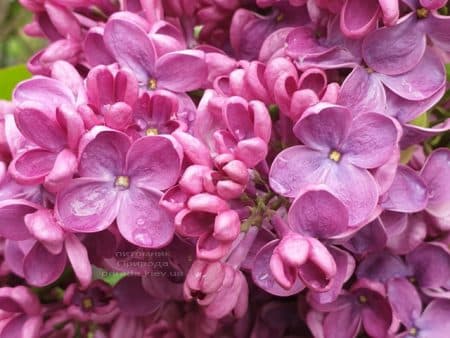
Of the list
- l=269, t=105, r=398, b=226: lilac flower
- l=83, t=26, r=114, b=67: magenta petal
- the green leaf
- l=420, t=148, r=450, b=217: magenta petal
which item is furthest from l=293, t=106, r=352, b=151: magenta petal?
the green leaf

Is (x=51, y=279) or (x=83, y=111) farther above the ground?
(x=83, y=111)

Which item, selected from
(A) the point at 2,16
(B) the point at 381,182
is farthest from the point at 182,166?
(A) the point at 2,16

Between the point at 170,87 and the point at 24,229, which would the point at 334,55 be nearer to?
the point at 170,87

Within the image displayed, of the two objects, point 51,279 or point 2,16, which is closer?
point 51,279

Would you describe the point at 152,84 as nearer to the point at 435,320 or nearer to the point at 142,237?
the point at 142,237

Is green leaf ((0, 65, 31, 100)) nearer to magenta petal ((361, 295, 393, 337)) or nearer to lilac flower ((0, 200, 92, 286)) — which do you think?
lilac flower ((0, 200, 92, 286))

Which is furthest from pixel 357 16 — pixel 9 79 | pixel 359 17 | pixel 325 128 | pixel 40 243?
pixel 9 79

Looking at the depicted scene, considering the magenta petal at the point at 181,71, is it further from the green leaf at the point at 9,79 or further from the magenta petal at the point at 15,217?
the green leaf at the point at 9,79
